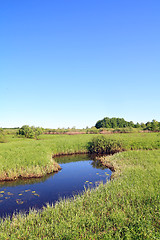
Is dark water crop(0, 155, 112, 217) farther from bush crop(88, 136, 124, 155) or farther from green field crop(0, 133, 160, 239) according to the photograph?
bush crop(88, 136, 124, 155)

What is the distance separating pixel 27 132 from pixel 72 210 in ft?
138

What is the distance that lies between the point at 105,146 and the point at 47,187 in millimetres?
15269

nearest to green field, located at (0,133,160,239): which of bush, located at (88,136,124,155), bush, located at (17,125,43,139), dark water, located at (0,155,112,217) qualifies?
dark water, located at (0,155,112,217)

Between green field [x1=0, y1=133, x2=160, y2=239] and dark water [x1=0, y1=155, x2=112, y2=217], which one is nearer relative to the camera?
green field [x1=0, y1=133, x2=160, y2=239]

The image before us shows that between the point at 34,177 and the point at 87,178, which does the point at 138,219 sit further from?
the point at 34,177

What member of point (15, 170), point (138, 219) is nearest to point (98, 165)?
point (15, 170)

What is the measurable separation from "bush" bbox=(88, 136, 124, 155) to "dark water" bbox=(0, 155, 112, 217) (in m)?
6.98

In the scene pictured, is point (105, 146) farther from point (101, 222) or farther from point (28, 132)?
point (28, 132)

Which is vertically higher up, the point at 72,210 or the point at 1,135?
the point at 1,135

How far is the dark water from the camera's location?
11.3m

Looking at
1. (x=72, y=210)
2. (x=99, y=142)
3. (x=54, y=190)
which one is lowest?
(x=54, y=190)

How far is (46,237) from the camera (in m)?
5.74

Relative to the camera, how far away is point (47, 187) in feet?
47.1

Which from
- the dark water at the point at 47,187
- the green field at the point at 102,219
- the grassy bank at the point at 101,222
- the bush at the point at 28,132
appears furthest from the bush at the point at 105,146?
the bush at the point at 28,132
